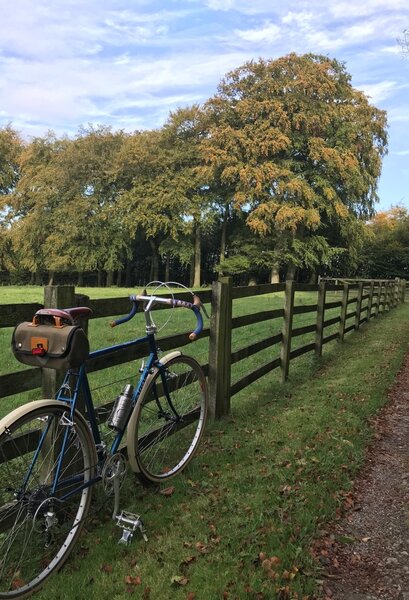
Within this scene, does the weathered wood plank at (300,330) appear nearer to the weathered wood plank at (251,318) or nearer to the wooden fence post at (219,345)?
the weathered wood plank at (251,318)

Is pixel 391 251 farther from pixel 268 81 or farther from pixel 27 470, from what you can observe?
pixel 27 470

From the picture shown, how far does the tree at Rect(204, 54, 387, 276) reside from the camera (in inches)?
1329

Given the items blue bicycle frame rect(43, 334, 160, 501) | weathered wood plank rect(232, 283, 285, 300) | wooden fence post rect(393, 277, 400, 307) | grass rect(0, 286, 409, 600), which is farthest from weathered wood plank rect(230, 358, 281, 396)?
wooden fence post rect(393, 277, 400, 307)

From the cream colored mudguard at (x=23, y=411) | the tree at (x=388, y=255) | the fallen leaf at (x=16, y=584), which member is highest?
the tree at (x=388, y=255)

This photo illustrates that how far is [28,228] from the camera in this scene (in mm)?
39906

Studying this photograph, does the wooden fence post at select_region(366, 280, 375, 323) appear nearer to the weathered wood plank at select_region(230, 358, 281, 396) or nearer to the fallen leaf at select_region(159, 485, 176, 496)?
the weathered wood plank at select_region(230, 358, 281, 396)

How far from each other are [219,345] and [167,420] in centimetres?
132

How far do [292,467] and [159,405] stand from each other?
4.08ft

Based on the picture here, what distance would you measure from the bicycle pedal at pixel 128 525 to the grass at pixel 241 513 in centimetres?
5

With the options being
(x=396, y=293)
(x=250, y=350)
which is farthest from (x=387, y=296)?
(x=250, y=350)

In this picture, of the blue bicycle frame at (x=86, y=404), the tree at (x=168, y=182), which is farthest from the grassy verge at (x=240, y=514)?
the tree at (x=168, y=182)

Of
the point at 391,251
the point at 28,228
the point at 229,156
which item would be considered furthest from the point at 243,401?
the point at 391,251

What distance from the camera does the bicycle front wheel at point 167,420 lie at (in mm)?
3563

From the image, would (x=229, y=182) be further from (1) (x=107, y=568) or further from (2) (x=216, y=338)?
(1) (x=107, y=568)
